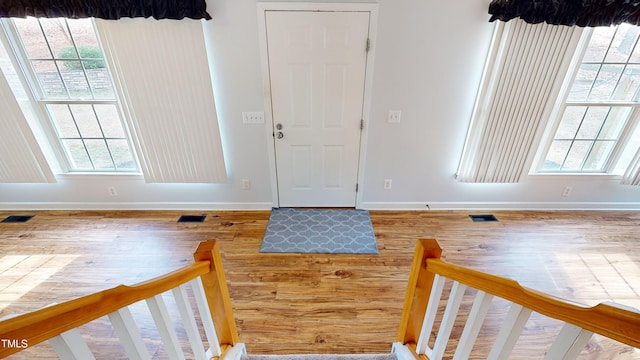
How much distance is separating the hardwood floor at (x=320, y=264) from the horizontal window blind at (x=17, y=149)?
461mm

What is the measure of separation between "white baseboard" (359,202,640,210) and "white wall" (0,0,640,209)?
0.01m

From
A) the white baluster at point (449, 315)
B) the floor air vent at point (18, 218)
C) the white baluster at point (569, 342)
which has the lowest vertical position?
the floor air vent at point (18, 218)

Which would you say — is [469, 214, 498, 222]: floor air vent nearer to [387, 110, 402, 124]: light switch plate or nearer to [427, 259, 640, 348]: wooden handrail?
[387, 110, 402, 124]: light switch plate

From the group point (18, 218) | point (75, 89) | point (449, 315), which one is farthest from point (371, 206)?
point (18, 218)

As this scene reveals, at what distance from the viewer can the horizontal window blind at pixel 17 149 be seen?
2.53 meters

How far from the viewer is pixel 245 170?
9.66 feet

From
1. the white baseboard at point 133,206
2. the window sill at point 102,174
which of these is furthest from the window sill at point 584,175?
the window sill at point 102,174

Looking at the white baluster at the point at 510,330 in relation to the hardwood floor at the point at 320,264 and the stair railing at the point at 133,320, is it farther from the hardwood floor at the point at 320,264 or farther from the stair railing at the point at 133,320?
the stair railing at the point at 133,320

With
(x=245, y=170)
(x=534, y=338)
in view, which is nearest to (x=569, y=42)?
(x=534, y=338)

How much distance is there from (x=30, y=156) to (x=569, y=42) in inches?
209

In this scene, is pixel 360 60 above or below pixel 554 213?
above

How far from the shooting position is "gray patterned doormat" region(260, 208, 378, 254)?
254 centimetres

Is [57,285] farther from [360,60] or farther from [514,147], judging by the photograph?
[514,147]

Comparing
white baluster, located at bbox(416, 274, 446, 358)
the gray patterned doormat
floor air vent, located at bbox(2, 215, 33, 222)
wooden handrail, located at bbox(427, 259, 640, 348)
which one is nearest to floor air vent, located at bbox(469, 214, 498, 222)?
the gray patterned doormat
